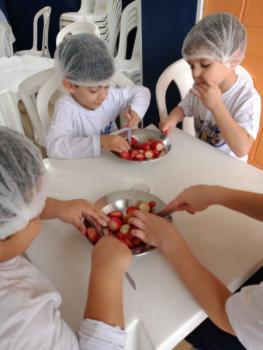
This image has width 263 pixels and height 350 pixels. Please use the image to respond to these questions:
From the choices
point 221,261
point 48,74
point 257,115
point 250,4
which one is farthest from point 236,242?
point 250,4

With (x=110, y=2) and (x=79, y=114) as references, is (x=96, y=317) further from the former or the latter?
(x=110, y=2)

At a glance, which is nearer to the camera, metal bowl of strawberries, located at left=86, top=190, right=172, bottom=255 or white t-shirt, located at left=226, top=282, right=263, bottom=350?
white t-shirt, located at left=226, top=282, right=263, bottom=350

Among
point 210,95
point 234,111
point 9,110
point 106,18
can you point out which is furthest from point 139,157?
point 106,18

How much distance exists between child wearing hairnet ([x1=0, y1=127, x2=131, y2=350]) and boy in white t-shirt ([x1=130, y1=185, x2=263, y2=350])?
10 cm

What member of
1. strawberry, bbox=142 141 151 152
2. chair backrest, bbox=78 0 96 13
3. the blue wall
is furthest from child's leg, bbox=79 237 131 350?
chair backrest, bbox=78 0 96 13

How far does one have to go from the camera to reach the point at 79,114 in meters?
1.10

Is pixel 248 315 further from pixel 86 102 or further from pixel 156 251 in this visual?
pixel 86 102

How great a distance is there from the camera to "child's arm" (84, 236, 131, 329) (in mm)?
479

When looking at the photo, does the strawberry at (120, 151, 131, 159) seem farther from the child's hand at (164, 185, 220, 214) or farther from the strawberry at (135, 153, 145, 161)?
the child's hand at (164, 185, 220, 214)

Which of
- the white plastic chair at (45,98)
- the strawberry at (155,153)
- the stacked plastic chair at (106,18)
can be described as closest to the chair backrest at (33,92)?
the white plastic chair at (45,98)

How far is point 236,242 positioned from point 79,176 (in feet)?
1.47

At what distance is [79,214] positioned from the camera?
2.11 feet

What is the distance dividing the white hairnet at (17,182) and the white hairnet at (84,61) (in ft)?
1.81

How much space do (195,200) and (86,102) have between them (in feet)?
2.04
